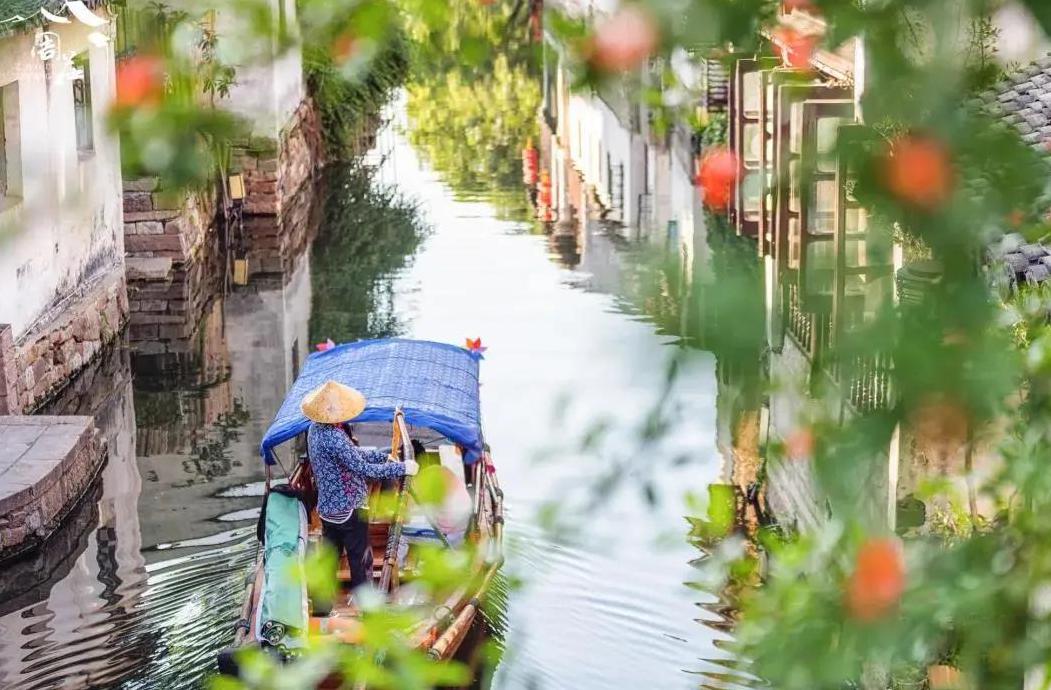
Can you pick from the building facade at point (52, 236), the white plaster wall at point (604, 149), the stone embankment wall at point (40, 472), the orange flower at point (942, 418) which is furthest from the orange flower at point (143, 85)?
the white plaster wall at point (604, 149)

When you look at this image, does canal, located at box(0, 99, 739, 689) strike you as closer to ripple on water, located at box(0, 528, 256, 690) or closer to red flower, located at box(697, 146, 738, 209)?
ripple on water, located at box(0, 528, 256, 690)

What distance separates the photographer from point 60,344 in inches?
602

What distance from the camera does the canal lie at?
268 cm

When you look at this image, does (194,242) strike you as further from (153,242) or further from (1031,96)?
(1031,96)

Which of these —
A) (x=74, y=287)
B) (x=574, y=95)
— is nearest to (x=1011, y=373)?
(x=574, y=95)

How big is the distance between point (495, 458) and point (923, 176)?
461 inches

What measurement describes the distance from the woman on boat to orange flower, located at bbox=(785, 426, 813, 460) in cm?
687

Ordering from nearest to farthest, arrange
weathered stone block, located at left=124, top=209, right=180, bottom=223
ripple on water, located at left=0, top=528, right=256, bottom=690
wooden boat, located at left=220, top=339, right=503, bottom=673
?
wooden boat, located at left=220, top=339, right=503, bottom=673
ripple on water, located at left=0, top=528, right=256, bottom=690
weathered stone block, located at left=124, top=209, right=180, bottom=223

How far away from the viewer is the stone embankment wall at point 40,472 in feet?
36.6

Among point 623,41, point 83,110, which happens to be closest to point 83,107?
point 83,110

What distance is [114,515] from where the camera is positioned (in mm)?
12211

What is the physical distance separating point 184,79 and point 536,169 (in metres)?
27.9

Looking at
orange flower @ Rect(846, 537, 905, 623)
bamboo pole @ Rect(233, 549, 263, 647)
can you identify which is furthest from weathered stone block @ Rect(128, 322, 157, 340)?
orange flower @ Rect(846, 537, 905, 623)

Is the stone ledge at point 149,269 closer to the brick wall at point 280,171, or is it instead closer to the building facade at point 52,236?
the building facade at point 52,236
